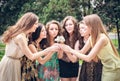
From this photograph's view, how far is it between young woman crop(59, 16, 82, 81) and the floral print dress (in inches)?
9.7

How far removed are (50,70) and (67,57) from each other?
444 mm

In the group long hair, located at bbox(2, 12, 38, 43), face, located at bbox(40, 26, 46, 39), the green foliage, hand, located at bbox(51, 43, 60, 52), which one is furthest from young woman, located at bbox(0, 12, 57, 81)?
the green foliage

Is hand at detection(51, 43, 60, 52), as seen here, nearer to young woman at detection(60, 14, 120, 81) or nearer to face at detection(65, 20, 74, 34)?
face at detection(65, 20, 74, 34)

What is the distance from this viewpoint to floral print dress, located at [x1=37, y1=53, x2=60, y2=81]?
5.98 metres

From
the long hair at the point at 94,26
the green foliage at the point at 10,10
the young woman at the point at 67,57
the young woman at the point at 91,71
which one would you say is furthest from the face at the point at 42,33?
the green foliage at the point at 10,10

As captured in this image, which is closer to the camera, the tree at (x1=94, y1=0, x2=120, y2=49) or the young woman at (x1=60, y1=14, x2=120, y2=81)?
the young woman at (x1=60, y1=14, x2=120, y2=81)

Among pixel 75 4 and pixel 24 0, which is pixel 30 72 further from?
pixel 24 0

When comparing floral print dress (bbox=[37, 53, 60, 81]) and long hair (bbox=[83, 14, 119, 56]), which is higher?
long hair (bbox=[83, 14, 119, 56])

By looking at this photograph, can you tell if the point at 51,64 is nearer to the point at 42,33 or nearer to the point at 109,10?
the point at 42,33

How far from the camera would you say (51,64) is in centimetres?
608

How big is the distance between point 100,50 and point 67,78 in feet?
5.12

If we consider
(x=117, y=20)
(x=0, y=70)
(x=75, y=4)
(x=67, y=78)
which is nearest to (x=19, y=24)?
(x=0, y=70)

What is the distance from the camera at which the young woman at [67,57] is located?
634 cm

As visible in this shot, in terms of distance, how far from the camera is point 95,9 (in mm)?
31312
